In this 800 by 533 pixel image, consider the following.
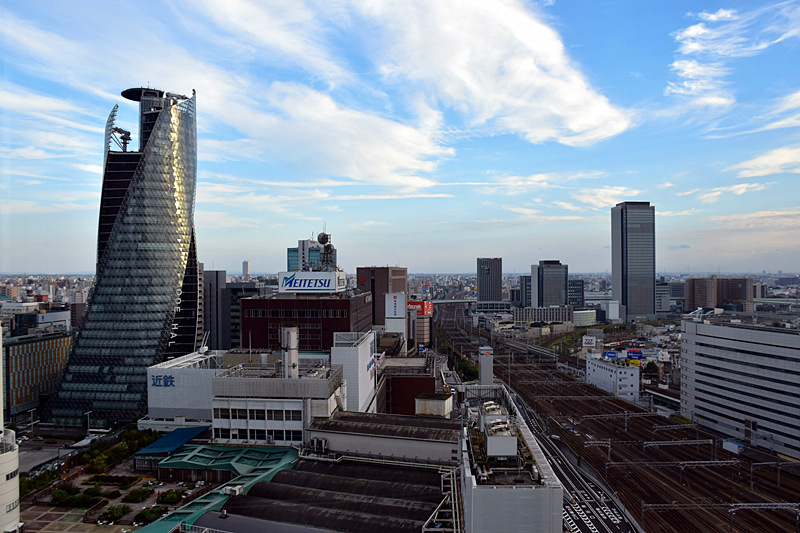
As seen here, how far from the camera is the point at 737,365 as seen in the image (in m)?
60.1

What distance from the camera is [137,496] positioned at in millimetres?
28859

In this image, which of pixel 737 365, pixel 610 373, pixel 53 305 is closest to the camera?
pixel 737 365

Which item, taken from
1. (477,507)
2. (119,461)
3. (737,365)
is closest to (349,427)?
(477,507)

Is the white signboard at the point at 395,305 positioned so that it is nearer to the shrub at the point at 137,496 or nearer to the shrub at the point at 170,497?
the shrub at the point at 137,496

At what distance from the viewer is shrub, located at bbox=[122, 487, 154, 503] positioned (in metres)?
28.8

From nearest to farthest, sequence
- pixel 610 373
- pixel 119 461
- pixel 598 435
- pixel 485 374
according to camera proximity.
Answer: pixel 119 461 → pixel 598 435 → pixel 485 374 → pixel 610 373

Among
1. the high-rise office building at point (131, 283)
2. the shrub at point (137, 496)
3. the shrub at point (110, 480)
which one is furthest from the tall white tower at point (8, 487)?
the high-rise office building at point (131, 283)

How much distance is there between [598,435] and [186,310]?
69.0m

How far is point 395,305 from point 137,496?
7931 centimetres

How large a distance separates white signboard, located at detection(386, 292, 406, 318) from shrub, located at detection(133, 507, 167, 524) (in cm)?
8015

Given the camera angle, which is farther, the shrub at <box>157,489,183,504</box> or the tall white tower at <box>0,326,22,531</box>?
the shrub at <box>157,489,183,504</box>

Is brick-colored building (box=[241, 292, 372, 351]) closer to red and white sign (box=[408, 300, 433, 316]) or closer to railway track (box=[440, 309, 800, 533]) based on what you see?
railway track (box=[440, 309, 800, 533])

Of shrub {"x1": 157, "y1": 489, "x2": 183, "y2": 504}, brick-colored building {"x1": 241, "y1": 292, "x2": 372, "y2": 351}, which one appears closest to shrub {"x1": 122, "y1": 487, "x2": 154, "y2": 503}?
shrub {"x1": 157, "y1": 489, "x2": 183, "y2": 504}

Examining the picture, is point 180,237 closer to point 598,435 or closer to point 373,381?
point 373,381
